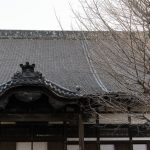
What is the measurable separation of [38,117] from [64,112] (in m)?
0.72

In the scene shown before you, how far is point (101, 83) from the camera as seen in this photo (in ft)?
38.8

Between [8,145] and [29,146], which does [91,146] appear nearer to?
[29,146]

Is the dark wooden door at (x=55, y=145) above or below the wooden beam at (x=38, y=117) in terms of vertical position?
below

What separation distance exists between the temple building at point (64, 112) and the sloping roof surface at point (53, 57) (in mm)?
35

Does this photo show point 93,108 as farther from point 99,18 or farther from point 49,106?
point 99,18

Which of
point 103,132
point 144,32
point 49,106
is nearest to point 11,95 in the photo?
point 49,106

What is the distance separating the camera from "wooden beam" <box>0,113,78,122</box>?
10.4 meters

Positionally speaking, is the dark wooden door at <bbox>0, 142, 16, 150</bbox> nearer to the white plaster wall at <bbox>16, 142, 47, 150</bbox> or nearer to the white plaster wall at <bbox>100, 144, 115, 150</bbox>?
the white plaster wall at <bbox>16, 142, 47, 150</bbox>

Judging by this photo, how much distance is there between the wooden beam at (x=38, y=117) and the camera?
10.4 metres

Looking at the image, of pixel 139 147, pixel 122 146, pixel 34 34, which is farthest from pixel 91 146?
pixel 34 34

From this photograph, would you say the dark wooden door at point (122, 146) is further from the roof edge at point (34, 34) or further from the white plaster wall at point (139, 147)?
the roof edge at point (34, 34)

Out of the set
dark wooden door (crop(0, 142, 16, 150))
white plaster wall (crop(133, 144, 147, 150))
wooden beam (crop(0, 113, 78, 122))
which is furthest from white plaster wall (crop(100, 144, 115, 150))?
dark wooden door (crop(0, 142, 16, 150))

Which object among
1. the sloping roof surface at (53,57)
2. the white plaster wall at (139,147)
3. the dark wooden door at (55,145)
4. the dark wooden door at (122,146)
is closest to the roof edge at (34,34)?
the sloping roof surface at (53,57)

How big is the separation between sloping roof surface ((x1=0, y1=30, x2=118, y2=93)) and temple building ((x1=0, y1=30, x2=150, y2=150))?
3 centimetres
